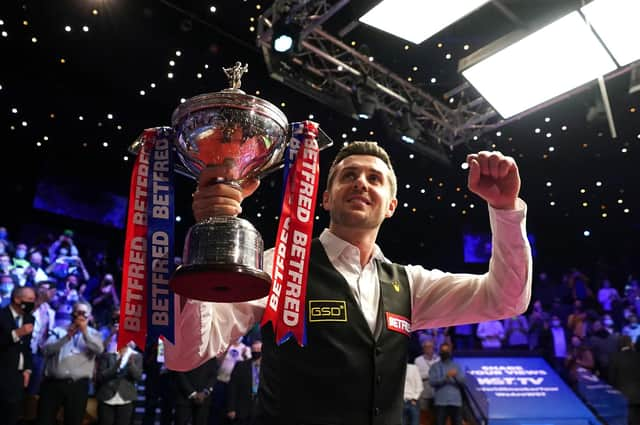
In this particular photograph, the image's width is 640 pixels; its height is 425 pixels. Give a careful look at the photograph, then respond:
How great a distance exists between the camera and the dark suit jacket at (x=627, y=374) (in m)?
7.18

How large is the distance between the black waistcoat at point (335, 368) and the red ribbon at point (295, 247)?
2.9 inches

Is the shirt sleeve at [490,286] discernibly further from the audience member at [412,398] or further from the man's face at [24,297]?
the audience member at [412,398]

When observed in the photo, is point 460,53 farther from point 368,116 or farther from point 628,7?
point 628,7

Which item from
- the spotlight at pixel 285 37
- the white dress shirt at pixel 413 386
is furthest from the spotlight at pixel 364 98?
the white dress shirt at pixel 413 386

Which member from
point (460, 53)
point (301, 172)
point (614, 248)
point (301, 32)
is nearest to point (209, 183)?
point (301, 172)

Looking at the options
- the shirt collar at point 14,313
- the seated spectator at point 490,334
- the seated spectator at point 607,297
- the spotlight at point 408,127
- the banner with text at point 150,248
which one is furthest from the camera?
the seated spectator at point 607,297

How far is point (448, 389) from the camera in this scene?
806 centimetres

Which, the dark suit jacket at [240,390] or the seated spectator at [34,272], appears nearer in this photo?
the dark suit jacket at [240,390]

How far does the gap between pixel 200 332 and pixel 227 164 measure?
1.68 ft

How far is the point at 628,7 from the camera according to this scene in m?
4.27

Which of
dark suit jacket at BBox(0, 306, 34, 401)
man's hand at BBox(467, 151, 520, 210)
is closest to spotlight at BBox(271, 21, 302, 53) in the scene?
dark suit jacket at BBox(0, 306, 34, 401)

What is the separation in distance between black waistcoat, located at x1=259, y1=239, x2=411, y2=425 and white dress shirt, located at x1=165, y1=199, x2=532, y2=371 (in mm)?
72

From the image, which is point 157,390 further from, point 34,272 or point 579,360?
point 579,360

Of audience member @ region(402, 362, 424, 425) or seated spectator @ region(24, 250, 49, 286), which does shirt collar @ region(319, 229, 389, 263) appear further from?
seated spectator @ region(24, 250, 49, 286)
